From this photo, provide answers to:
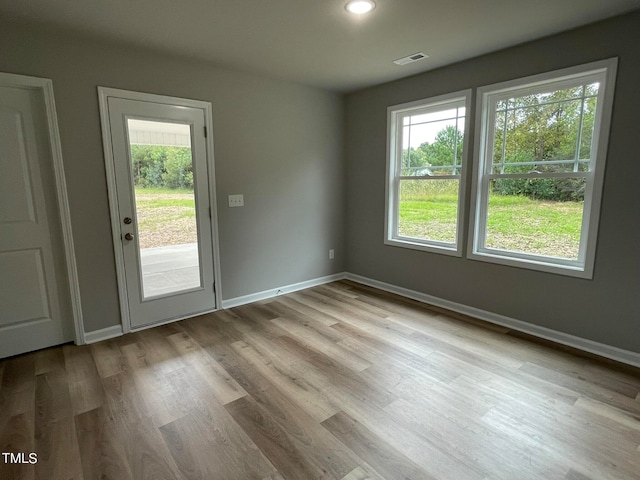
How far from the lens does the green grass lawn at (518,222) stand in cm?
275

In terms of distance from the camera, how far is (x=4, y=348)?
257 centimetres

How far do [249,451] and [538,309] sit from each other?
2662mm

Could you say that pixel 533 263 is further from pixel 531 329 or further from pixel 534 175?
pixel 534 175

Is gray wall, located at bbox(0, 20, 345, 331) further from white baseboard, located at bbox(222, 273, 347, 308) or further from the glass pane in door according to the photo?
the glass pane in door

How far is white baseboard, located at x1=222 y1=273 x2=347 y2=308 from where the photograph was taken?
3693mm

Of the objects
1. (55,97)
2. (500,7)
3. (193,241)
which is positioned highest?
(500,7)

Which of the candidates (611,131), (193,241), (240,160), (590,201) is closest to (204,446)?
(193,241)

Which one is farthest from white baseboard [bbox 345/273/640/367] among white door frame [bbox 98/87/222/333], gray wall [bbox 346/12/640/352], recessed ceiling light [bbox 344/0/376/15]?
recessed ceiling light [bbox 344/0/376/15]

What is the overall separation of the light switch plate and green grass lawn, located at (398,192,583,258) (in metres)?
2.01

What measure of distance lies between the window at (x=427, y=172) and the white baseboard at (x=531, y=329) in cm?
57

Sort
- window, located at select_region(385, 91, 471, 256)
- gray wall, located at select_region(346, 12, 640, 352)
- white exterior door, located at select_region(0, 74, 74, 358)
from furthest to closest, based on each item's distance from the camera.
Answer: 1. window, located at select_region(385, 91, 471, 256)
2. white exterior door, located at select_region(0, 74, 74, 358)
3. gray wall, located at select_region(346, 12, 640, 352)

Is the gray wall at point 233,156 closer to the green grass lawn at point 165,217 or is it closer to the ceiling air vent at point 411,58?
the green grass lawn at point 165,217

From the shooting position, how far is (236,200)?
3.56 metres

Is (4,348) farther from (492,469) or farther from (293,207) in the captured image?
(492,469)
